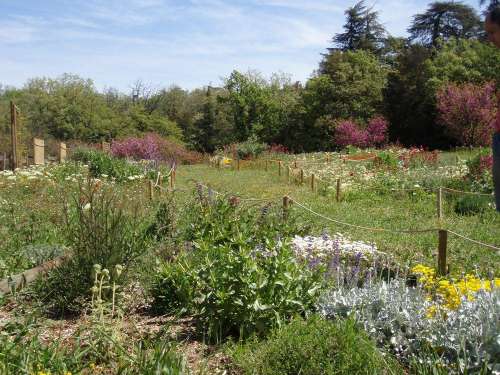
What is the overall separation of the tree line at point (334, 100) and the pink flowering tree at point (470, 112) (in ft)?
0.48

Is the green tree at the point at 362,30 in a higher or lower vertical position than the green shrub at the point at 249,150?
higher

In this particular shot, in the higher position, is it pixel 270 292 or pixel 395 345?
pixel 270 292

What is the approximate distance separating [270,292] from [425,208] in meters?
7.12

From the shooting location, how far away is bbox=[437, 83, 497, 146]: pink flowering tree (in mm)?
23578

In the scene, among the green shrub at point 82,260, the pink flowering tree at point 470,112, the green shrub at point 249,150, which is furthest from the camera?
the green shrub at point 249,150

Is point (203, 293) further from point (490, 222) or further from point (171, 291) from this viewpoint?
point (490, 222)

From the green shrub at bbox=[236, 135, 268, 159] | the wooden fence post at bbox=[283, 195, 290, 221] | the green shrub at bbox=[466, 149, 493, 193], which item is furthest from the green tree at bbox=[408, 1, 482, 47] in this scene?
the wooden fence post at bbox=[283, 195, 290, 221]

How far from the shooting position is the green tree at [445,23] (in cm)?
4034

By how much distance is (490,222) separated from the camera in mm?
8578

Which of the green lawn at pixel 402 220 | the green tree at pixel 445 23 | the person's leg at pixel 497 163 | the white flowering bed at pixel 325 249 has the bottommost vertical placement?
the green lawn at pixel 402 220

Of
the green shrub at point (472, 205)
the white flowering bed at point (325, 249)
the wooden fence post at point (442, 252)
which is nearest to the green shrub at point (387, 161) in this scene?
the green shrub at point (472, 205)

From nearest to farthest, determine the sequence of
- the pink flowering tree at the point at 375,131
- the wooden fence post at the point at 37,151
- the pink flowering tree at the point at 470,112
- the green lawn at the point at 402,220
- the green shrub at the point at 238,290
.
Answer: the green shrub at the point at 238,290 → the green lawn at the point at 402,220 → the wooden fence post at the point at 37,151 → the pink flowering tree at the point at 470,112 → the pink flowering tree at the point at 375,131

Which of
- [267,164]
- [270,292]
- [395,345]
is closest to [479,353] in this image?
[395,345]

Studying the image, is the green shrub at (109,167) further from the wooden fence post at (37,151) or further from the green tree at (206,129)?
the green tree at (206,129)
